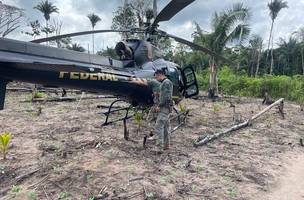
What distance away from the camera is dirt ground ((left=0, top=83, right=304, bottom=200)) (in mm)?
4691

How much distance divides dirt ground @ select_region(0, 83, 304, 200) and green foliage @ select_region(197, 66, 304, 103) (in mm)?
13171

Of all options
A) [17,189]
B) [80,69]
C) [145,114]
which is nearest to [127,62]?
[80,69]

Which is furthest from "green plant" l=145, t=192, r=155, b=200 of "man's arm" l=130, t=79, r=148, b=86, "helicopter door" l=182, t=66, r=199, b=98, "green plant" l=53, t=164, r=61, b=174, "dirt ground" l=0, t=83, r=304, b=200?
"helicopter door" l=182, t=66, r=199, b=98

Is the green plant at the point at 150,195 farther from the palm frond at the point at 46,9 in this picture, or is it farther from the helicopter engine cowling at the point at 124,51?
the palm frond at the point at 46,9

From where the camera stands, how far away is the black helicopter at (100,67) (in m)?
4.92

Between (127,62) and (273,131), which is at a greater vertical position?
(127,62)

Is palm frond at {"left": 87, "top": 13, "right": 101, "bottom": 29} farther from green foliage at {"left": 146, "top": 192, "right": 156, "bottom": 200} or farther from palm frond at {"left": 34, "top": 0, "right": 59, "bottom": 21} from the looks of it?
green foliage at {"left": 146, "top": 192, "right": 156, "bottom": 200}

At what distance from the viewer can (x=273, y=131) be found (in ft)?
31.0

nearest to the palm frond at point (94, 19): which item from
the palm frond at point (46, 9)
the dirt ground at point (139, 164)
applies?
the palm frond at point (46, 9)

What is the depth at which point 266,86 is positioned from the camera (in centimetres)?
2241

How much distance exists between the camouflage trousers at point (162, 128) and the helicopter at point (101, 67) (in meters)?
1.09

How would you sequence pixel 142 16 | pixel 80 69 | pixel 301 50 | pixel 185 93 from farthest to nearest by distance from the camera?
pixel 301 50
pixel 142 16
pixel 185 93
pixel 80 69

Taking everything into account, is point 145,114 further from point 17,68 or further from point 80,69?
point 17,68

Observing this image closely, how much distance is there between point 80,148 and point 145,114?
3834 mm
